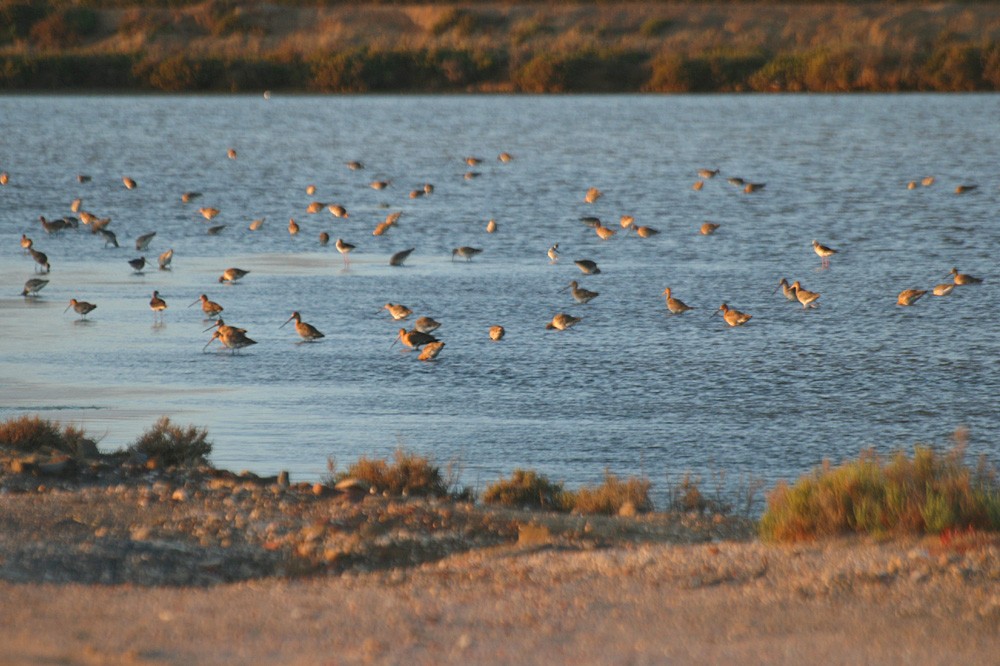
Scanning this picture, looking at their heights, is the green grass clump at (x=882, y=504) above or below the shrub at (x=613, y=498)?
above

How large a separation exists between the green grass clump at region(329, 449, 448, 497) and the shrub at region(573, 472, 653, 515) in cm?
99

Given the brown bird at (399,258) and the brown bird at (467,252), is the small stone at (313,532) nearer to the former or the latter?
the brown bird at (399,258)

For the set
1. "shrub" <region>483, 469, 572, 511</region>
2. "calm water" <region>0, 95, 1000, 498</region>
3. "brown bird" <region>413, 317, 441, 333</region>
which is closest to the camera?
"shrub" <region>483, 469, 572, 511</region>

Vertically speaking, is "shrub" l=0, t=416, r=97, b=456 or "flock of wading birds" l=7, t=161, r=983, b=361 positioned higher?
"shrub" l=0, t=416, r=97, b=456

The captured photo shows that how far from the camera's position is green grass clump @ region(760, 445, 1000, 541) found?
9.05 m

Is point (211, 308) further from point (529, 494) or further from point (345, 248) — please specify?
point (529, 494)

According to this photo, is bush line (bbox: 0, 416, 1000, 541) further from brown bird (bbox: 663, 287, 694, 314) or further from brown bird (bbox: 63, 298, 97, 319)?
brown bird (bbox: 663, 287, 694, 314)

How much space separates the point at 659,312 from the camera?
794 inches

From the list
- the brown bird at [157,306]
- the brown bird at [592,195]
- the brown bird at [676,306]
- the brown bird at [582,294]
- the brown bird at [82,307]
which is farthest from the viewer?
the brown bird at [592,195]

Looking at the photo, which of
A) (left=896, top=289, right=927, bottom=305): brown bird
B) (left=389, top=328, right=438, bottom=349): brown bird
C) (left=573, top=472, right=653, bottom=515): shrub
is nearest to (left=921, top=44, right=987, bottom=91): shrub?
(left=896, top=289, right=927, bottom=305): brown bird

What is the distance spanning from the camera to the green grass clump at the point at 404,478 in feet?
36.4

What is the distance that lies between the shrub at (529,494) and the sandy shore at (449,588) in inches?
25.8

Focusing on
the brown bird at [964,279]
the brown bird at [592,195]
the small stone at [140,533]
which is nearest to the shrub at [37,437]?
the small stone at [140,533]

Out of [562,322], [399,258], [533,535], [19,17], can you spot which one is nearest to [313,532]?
[533,535]
